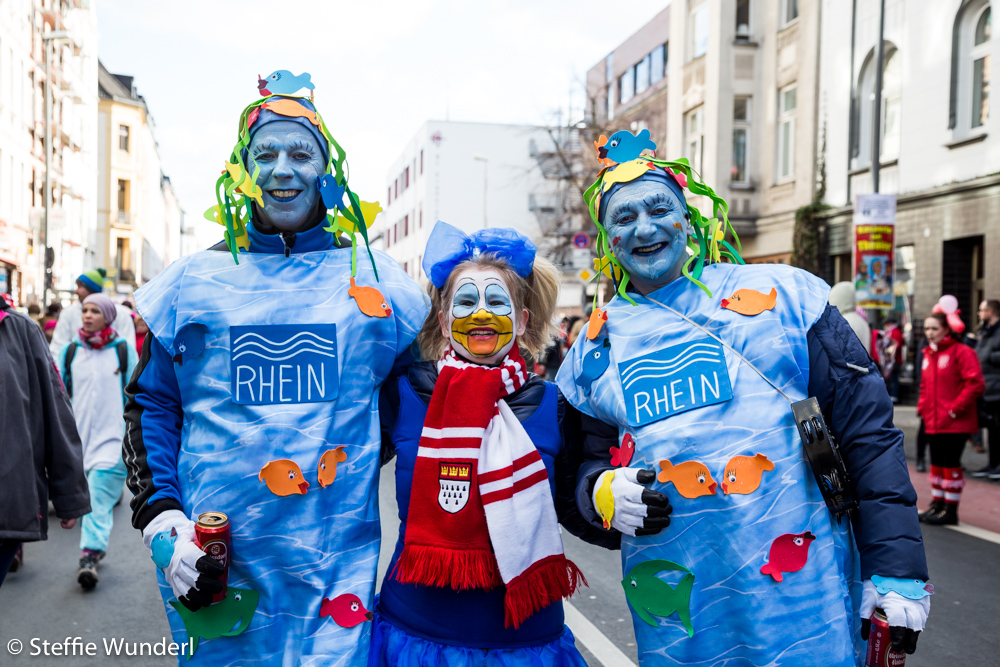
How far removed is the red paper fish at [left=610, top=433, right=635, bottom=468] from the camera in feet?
8.30

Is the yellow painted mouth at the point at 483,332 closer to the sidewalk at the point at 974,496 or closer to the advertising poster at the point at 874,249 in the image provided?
the sidewalk at the point at 974,496

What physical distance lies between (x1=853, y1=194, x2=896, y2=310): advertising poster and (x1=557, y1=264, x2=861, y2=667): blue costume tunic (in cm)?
916

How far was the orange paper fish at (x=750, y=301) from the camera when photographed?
249cm

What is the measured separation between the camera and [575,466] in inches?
108

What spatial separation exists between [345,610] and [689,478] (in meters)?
1.02

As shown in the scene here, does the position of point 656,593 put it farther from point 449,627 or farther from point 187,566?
point 187,566

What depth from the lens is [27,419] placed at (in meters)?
3.85

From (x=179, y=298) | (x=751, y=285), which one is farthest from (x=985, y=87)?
(x=179, y=298)

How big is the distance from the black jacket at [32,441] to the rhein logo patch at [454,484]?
211 cm

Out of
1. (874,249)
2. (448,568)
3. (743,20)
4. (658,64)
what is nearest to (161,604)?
(448,568)

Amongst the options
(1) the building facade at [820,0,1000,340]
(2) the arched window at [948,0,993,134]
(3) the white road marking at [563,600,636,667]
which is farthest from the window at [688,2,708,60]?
(3) the white road marking at [563,600,636,667]

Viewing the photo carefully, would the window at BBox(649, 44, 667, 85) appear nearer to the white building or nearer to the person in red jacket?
the white building

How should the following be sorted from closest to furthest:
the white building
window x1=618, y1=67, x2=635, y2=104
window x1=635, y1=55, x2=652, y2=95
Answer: window x1=635, y1=55, x2=652, y2=95 → window x1=618, y1=67, x2=635, y2=104 → the white building

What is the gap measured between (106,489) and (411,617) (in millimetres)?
4257
